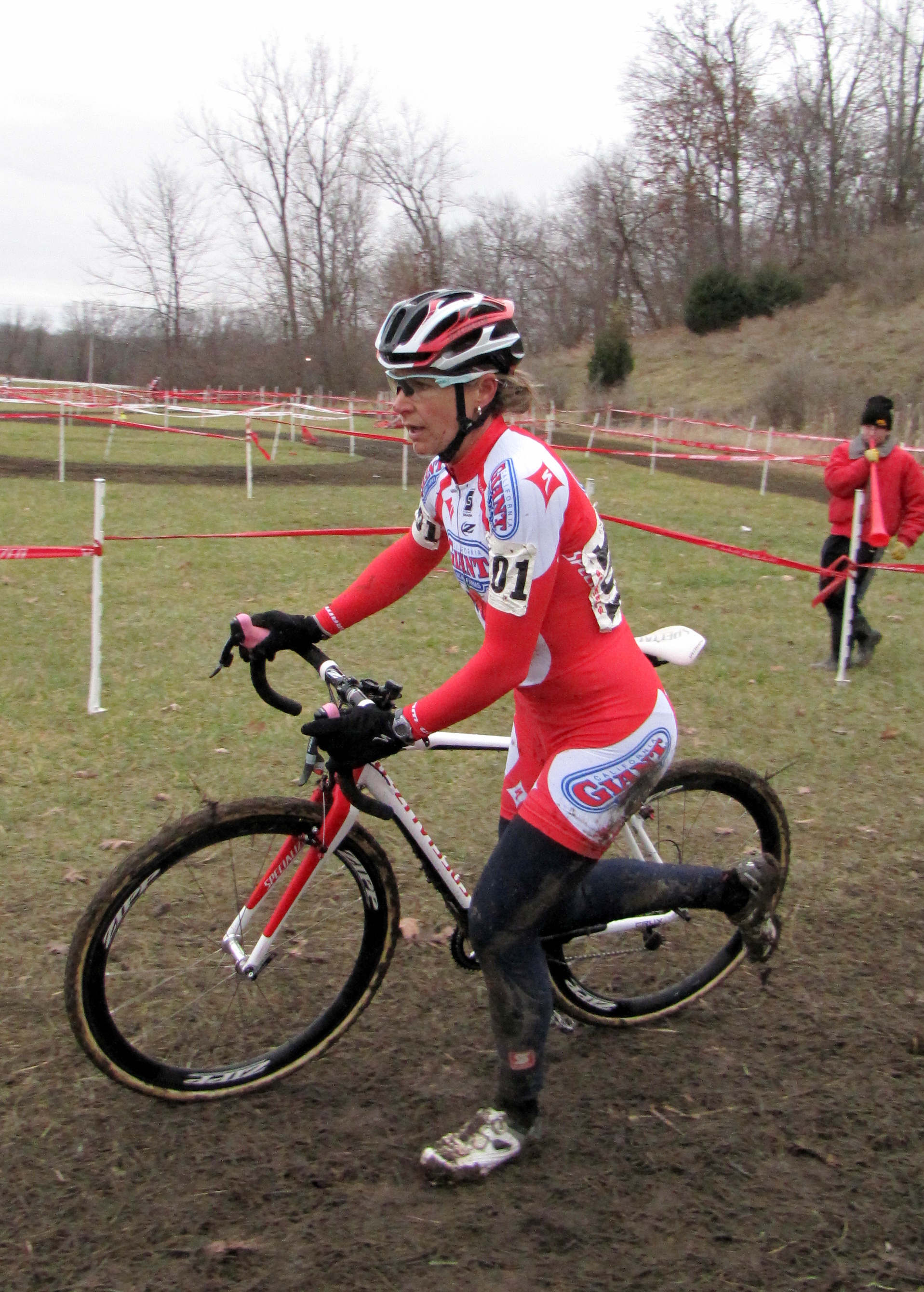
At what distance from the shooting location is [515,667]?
264 cm

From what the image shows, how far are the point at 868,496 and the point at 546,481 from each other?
6322 mm

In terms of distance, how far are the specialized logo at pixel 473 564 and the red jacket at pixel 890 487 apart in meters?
5.95

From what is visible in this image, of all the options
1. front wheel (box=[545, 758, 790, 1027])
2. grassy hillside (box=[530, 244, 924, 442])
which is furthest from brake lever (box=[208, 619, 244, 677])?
grassy hillside (box=[530, 244, 924, 442])

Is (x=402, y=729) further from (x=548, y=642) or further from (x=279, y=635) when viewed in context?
(x=279, y=635)

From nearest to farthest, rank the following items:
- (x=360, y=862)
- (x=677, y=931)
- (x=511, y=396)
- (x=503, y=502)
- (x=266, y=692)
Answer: (x=503, y=502)
(x=511, y=396)
(x=266, y=692)
(x=360, y=862)
(x=677, y=931)

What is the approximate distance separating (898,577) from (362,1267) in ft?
38.7

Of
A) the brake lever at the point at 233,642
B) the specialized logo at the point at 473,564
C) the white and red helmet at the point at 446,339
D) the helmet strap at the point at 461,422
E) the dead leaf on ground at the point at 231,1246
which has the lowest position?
the dead leaf on ground at the point at 231,1246

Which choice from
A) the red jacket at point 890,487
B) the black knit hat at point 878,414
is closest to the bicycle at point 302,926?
the red jacket at point 890,487

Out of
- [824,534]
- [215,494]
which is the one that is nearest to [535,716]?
[824,534]

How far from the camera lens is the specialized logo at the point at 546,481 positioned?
2607 millimetres

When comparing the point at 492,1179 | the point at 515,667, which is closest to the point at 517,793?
the point at 515,667

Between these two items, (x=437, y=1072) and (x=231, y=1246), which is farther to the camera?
(x=437, y=1072)

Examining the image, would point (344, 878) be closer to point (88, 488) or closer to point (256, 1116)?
point (256, 1116)

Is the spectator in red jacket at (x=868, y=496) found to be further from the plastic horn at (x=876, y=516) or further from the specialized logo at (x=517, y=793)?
the specialized logo at (x=517, y=793)
